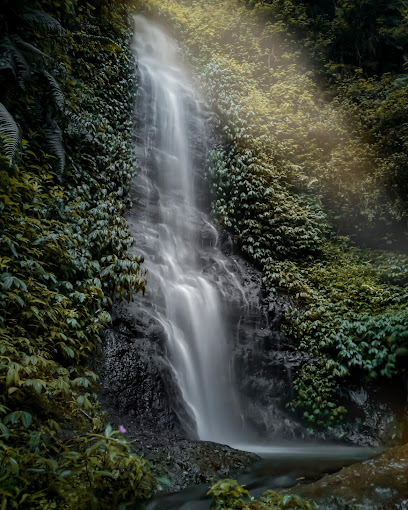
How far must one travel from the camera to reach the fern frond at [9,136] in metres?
4.16

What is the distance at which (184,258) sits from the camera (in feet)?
27.3

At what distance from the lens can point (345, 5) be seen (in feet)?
48.2

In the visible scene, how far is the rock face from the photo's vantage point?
246 cm

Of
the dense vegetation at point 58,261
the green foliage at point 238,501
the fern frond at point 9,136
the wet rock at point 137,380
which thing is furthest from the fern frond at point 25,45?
the green foliage at point 238,501

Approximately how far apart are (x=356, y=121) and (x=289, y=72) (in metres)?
4.29

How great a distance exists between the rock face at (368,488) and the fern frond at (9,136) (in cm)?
482

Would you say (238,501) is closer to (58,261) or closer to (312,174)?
(58,261)

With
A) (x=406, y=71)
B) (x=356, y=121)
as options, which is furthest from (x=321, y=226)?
(x=406, y=71)

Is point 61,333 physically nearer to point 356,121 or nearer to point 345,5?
point 356,121

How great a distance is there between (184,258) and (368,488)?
6.22 metres

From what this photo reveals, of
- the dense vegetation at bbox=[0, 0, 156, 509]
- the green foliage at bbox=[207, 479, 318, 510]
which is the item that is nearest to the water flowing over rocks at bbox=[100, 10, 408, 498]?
the dense vegetation at bbox=[0, 0, 156, 509]

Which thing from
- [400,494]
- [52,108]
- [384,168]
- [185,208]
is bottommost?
[400,494]

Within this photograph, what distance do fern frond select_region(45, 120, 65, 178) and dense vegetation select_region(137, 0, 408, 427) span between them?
16.0 feet

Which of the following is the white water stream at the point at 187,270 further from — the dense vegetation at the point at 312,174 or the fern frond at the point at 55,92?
the fern frond at the point at 55,92
